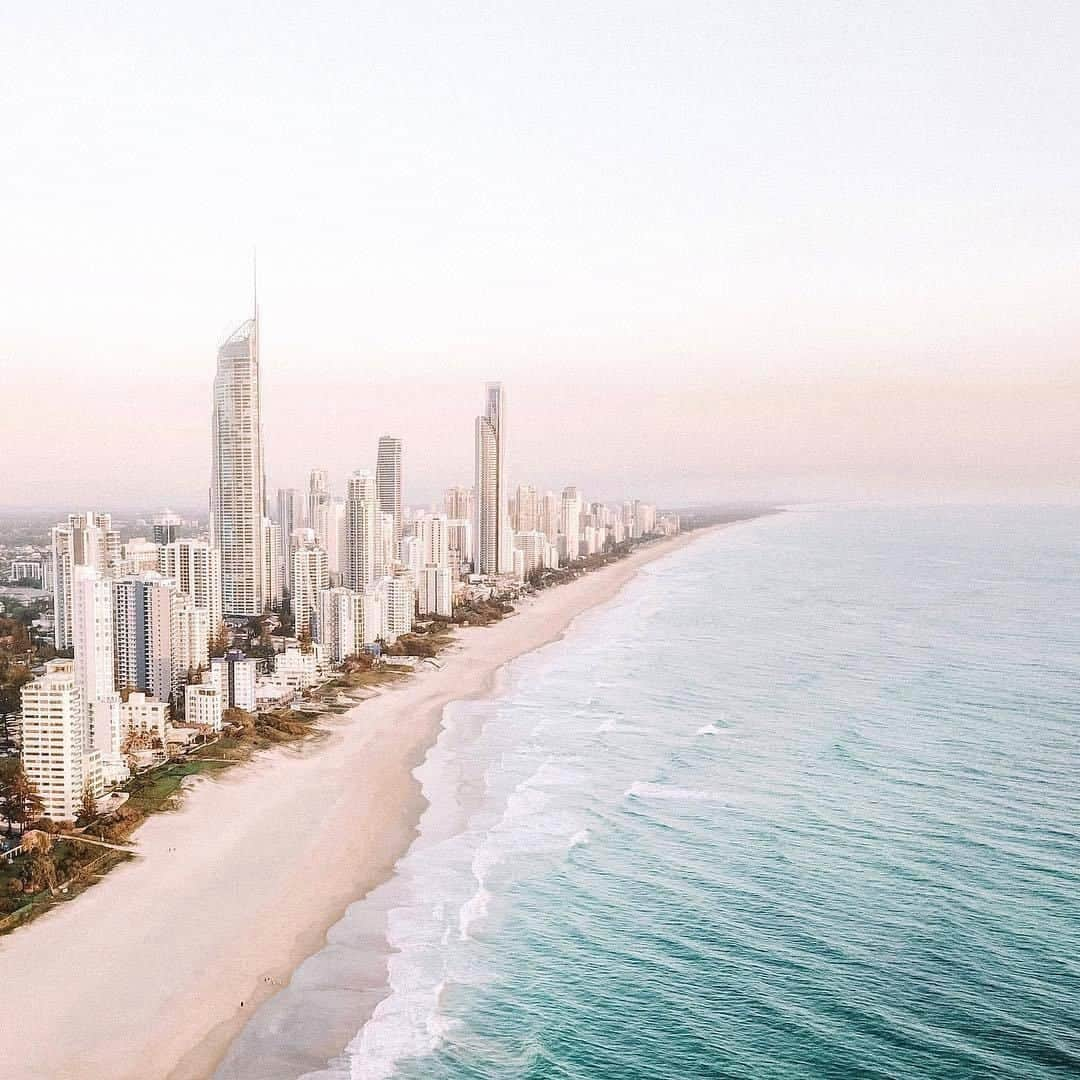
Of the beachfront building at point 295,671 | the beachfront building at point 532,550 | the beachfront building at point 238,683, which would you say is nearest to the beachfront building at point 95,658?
the beachfront building at point 238,683

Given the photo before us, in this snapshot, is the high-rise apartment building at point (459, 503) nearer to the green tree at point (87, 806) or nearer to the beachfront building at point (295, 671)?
the beachfront building at point (295, 671)

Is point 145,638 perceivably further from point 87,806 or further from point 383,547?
point 383,547

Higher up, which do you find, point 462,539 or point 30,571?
point 462,539

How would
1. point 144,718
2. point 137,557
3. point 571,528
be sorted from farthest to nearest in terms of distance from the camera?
1. point 571,528
2. point 137,557
3. point 144,718

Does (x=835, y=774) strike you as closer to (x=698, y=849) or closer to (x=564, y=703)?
(x=698, y=849)

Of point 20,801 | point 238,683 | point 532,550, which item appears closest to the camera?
point 20,801

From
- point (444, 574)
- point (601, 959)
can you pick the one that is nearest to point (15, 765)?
point (601, 959)

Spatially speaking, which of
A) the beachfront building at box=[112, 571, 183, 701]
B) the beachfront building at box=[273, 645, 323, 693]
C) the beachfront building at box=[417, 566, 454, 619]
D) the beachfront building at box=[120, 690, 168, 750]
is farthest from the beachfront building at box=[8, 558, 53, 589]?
the beachfront building at box=[120, 690, 168, 750]

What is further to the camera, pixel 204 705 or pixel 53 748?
pixel 204 705

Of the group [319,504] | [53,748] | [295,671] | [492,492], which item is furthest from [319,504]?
[53,748]
